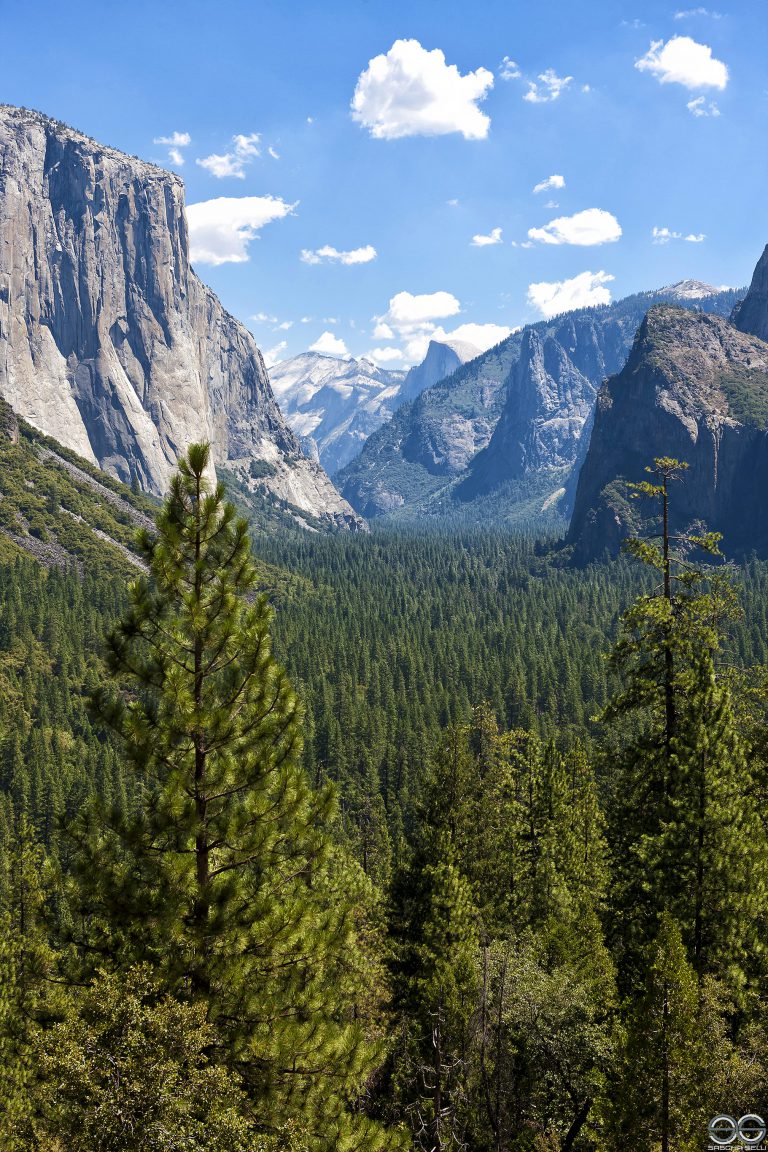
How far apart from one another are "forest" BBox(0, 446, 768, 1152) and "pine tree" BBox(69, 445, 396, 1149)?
0.05 metres

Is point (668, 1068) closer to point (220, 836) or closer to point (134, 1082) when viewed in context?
point (220, 836)

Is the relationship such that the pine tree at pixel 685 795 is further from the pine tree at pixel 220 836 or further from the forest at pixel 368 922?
the pine tree at pixel 220 836

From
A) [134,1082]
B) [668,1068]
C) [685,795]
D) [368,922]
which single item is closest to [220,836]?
[134,1082]

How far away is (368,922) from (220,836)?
2491 cm

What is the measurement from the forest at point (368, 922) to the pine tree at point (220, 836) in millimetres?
49

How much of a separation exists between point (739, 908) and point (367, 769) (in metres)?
71.7

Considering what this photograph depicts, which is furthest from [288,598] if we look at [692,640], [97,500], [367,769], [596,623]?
[692,640]

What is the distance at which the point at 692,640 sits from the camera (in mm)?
21703

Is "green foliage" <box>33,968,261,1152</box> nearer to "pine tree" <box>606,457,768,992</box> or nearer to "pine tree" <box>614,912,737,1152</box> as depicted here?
"pine tree" <box>614,912,737,1152</box>

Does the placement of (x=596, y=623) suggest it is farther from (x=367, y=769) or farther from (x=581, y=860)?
(x=581, y=860)

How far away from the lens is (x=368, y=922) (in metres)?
34.8

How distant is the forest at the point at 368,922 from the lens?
12195 mm

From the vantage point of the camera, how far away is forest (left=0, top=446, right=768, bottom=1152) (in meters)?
12.2

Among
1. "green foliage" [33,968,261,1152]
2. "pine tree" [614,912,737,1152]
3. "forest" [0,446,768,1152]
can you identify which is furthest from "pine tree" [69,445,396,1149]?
"pine tree" [614,912,737,1152]
